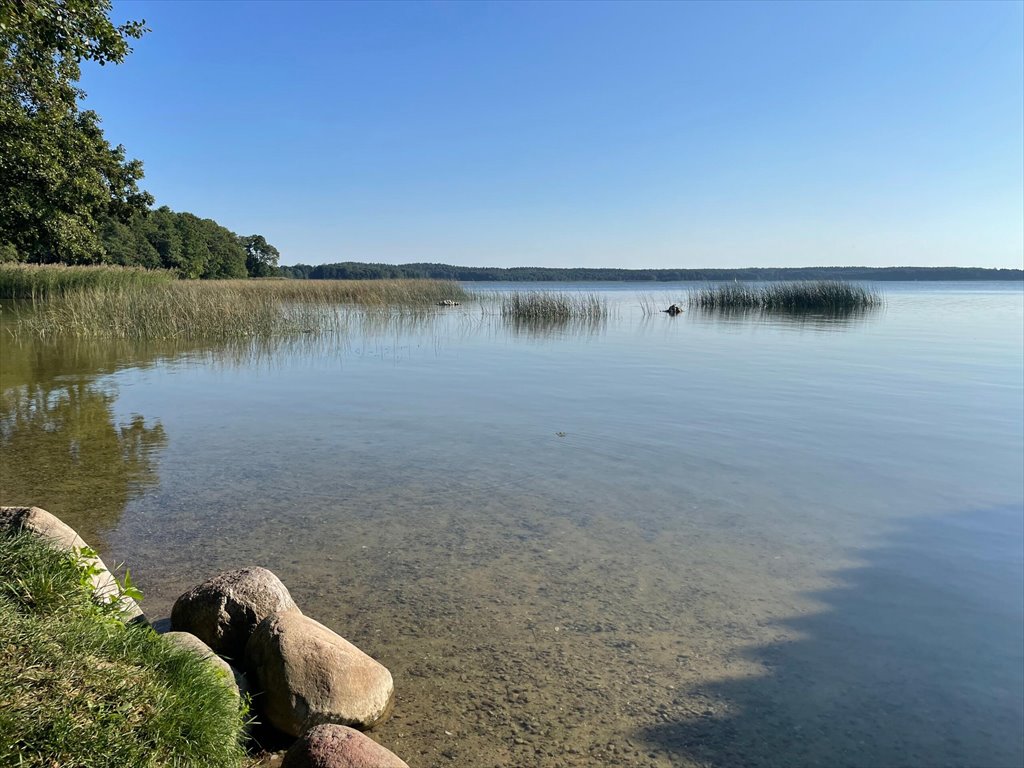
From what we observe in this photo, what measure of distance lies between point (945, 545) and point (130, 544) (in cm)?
596

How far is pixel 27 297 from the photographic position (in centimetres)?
3131

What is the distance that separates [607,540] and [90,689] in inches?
144

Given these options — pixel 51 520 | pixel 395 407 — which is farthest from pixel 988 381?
pixel 51 520

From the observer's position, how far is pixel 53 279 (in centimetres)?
2955

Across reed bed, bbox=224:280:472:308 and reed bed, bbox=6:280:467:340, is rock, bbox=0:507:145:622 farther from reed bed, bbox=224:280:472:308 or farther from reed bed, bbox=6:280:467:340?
reed bed, bbox=224:280:472:308

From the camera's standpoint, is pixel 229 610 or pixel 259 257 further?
pixel 259 257

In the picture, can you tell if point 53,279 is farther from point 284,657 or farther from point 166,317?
point 284,657

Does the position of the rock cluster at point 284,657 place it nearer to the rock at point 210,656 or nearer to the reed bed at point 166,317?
the rock at point 210,656

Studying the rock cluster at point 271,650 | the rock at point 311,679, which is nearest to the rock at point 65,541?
the rock cluster at point 271,650

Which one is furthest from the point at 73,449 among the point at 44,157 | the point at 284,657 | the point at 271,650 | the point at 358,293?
the point at 358,293

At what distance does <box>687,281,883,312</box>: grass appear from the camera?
35.1 meters

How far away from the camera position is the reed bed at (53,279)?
1137 inches

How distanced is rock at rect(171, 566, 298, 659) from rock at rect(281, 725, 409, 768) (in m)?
0.97

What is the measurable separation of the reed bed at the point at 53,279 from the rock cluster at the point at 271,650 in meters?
28.5
